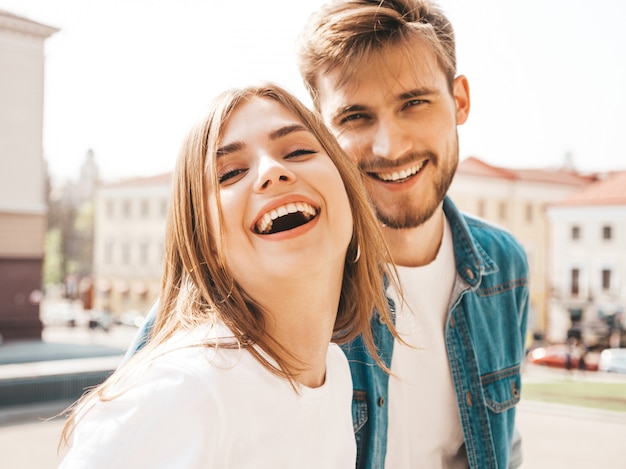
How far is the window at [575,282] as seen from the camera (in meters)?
33.0

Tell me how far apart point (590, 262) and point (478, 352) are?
32816mm

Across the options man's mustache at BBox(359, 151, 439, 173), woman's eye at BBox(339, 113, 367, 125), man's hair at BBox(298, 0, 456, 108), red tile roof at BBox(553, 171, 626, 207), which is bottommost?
man's mustache at BBox(359, 151, 439, 173)

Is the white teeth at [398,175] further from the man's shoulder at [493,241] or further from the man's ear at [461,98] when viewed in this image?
the man's shoulder at [493,241]

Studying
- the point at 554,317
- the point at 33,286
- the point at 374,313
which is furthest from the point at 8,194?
the point at 554,317

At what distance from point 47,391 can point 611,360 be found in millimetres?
18318

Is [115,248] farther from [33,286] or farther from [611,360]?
[611,360]

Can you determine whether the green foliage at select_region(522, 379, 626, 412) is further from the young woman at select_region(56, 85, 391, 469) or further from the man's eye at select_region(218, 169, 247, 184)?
the man's eye at select_region(218, 169, 247, 184)

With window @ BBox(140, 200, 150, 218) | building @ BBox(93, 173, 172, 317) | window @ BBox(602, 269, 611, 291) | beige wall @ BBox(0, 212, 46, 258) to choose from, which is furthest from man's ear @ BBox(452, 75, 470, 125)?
window @ BBox(140, 200, 150, 218)

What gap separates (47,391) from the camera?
11.1m

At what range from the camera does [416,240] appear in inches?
79.0

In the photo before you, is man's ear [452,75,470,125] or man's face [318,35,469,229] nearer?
man's face [318,35,469,229]

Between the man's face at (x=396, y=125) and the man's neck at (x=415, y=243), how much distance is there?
52 mm

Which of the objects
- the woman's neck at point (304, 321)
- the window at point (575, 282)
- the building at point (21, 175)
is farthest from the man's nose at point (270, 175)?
the window at point (575, 282)

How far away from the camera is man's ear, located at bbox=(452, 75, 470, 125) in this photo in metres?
2.09
